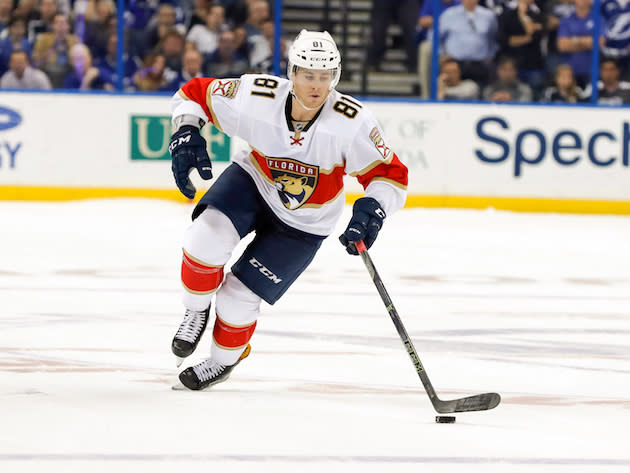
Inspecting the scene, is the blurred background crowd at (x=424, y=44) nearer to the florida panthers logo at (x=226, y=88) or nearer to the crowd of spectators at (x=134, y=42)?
Answer: the crowd of spectators at (x=134, y=42)

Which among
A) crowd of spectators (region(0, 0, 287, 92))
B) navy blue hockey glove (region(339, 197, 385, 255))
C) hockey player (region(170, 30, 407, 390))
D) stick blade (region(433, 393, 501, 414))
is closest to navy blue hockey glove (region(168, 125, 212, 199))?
hockey player (region(170, 30, 407, 390))

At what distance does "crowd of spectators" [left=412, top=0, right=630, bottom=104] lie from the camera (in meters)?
10.5

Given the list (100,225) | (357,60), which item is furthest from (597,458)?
(357,60)

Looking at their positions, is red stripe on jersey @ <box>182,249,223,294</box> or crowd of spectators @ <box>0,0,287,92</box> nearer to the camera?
red stripe on jersey @ <box>182,249,223,294</box>

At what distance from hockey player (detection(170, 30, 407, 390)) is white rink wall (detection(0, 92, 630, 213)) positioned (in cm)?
640

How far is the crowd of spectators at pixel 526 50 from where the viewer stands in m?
10.5

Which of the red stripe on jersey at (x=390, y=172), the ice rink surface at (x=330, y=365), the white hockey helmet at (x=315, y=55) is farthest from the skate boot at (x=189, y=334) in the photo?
the white hockey helmet at (x=315, y=55)

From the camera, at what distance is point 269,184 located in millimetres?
3814

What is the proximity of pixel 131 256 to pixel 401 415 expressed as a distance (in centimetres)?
403

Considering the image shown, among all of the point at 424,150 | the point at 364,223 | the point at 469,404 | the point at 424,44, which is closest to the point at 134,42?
the point at 424,44

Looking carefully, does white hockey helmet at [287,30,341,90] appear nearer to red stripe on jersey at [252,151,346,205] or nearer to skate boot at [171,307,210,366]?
red stripe on jersey at [252,151,346,205]

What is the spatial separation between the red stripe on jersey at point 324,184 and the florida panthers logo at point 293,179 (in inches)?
0.6

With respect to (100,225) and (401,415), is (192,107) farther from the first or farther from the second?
(100,225)

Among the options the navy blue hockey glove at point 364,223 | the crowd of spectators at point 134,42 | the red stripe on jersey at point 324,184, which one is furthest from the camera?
the crowd of spectators at point 134,42
